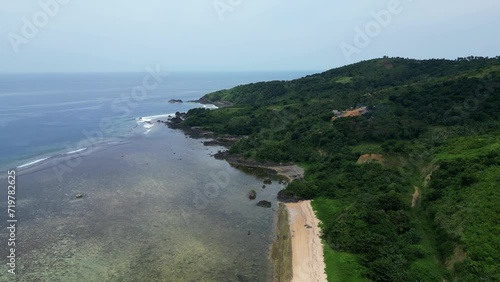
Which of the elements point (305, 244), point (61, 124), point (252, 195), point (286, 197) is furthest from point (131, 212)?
point (61, 124)

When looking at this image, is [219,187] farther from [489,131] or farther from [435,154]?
[489,131]

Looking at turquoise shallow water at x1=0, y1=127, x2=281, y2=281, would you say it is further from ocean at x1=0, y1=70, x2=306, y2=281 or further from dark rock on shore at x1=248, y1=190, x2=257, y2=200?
dark rock on shore at x1=248, y1=190, x2=257, y2=200

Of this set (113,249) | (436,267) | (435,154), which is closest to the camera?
(436,267)

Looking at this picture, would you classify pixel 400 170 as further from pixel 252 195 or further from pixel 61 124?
pixel 61 124

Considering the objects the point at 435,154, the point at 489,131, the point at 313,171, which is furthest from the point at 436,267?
the point at 489,131

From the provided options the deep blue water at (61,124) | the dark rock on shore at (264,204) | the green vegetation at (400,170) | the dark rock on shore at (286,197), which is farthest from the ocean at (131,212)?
the green vegetation at (400,170)

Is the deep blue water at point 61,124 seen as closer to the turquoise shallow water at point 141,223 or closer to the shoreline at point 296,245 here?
the turquoise shallow water at point 141,223
